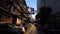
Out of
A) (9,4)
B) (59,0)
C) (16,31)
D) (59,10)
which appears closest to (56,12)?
(59,10)

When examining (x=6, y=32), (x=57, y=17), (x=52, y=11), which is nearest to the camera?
(x=6, y=32)

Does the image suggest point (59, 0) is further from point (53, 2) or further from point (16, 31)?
point (16, 31)

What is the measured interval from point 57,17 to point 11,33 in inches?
473

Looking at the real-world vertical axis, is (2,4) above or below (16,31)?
above

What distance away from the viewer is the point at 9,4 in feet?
82.8

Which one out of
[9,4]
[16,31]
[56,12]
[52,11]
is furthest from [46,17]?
[16,31]

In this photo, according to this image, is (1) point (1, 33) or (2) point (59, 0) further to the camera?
(2) point (59, 0)

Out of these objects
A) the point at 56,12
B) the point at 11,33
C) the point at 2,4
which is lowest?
the point at 11,33

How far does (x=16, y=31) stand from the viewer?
12781mm

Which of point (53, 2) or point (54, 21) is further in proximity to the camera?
point (53, 2)

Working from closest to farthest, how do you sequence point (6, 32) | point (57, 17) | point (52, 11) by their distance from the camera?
point (6, 32)
point (57, 17)
point (52, 11)

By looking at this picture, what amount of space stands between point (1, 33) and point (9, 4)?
13.7m

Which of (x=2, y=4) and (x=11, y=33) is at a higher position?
(x=2, y=4)

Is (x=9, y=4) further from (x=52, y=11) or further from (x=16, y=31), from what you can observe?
(x=16, y=31)
